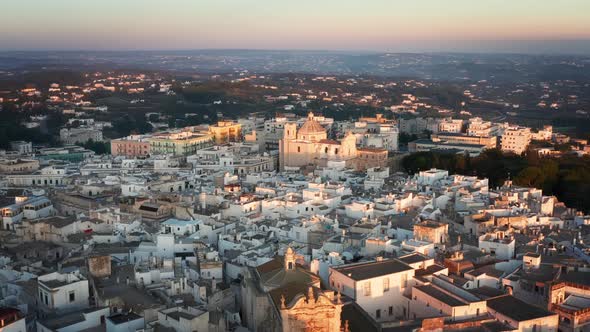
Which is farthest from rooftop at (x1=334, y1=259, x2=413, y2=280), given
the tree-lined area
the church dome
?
the church dome

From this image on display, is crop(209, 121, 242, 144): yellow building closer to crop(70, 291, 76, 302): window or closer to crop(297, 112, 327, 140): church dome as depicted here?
crop(297, 112, 327, 140): church dome

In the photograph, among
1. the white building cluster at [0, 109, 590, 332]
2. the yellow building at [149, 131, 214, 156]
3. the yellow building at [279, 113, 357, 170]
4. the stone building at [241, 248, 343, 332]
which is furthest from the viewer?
the yellow building at [149, 131, 214, 156]

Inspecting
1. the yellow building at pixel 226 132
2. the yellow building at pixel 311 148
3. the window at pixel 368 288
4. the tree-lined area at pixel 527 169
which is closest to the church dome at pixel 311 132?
the yellow building at pixel 311 148

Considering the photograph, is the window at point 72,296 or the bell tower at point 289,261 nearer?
the bell tower at point 289,261

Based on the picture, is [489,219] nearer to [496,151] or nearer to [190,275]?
[190,275]

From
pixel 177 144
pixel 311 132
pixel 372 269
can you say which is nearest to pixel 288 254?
pixel 372 269

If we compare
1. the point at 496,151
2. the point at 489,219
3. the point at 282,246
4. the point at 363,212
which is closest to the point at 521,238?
the point at 489,219

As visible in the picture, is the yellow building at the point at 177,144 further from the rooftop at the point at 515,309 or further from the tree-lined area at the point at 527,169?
the rooftop at the point at 515,309
